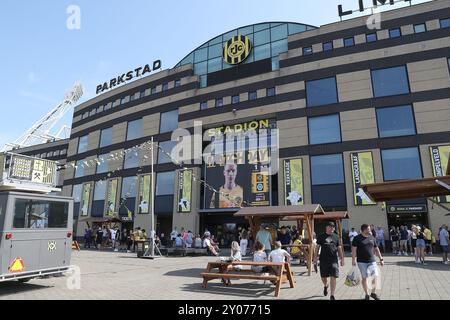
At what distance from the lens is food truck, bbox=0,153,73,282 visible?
8625mm

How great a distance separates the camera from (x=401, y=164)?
1036 inches

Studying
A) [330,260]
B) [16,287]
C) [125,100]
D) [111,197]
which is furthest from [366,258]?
[125,100]

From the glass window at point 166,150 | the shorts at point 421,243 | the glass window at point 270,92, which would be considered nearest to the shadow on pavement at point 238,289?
the shorts at point 421,243

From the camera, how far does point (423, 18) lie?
90.6 ft

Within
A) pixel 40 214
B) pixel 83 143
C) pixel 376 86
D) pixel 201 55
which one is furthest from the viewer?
pixel 83 143

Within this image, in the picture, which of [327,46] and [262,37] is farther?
[262,37]

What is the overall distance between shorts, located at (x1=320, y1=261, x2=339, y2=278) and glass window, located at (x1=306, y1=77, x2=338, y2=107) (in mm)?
23768

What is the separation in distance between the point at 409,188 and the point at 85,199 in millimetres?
40843

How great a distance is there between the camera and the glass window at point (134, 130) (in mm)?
40750

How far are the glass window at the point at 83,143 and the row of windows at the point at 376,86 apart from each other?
32.1m

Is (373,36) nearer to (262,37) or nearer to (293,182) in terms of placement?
(262,37)

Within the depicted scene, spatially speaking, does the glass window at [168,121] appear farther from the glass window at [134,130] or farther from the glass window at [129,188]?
the glass window at [129,188]
